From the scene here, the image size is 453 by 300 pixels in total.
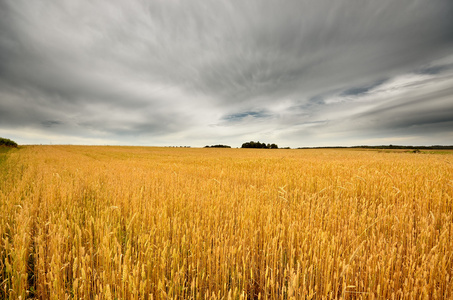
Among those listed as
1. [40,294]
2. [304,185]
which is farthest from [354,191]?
[40,294]

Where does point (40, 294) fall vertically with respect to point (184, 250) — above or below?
below

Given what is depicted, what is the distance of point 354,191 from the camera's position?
530 cm

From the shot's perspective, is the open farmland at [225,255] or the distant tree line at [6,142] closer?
the open farmland at [225,255]

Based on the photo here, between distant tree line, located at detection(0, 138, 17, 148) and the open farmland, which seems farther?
distant tree line, located at detection(0, 138, 17, 148)

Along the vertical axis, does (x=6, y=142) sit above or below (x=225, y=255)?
above

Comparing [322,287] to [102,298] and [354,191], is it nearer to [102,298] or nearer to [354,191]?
[102,298]

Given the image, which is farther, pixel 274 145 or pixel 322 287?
pixel 274 145

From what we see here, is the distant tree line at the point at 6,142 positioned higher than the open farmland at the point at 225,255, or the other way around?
the distant tree line at the point at 6,142

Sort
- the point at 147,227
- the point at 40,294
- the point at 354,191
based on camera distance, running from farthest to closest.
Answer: the point at 354,191, the point at 147,227, the point at 40,294

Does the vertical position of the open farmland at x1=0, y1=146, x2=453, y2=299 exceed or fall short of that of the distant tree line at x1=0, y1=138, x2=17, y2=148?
it falls short

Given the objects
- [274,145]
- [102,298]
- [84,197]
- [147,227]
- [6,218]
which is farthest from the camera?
[274,145]

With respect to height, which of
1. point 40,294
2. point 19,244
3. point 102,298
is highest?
point 19,244

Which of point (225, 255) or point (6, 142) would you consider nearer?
point (225, 255)

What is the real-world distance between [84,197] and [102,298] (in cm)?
385
